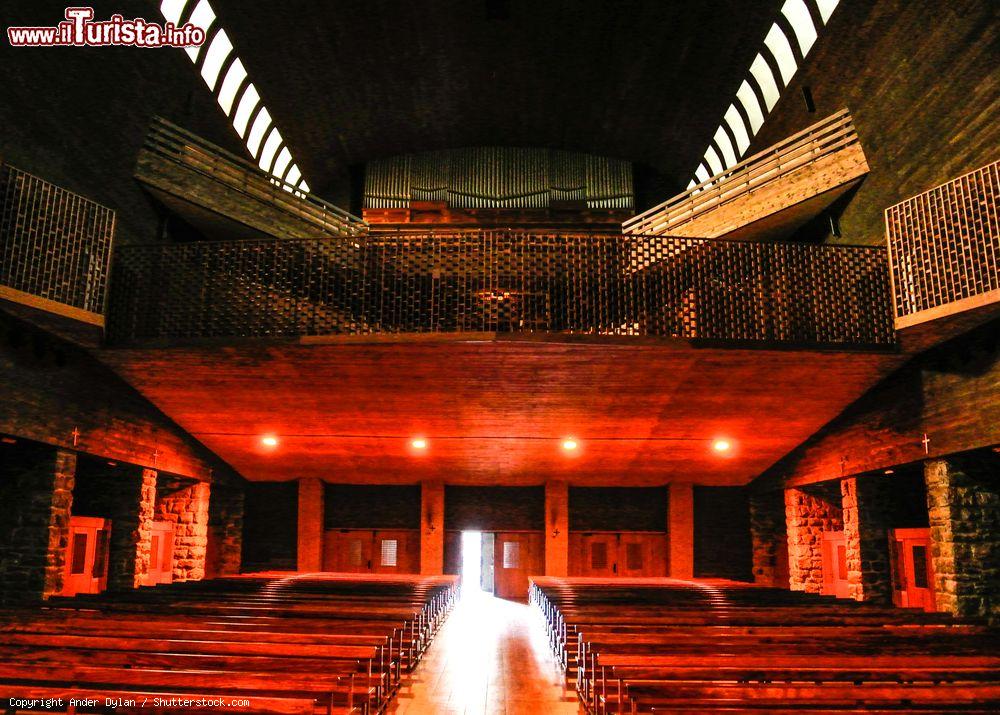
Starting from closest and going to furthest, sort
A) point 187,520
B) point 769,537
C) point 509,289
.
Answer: point 509,289 < point 187,520 < point 769,537

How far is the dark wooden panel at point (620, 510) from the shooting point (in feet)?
52.5

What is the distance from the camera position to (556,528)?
15.5 metres

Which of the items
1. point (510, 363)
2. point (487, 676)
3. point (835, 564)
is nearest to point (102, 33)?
point (510, 363)

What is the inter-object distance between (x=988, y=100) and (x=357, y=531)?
44.9 feet

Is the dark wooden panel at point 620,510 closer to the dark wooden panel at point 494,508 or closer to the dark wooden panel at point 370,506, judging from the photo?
the dark wooden panel at point 494,508

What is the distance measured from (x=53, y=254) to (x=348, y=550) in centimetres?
944

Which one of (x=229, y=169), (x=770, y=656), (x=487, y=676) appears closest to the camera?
(x=770, y=656)

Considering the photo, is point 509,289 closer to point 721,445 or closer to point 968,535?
point 721,445

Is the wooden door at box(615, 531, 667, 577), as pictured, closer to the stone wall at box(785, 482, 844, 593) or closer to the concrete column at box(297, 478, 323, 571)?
the stone wall at box(785, 482, 844, 593)

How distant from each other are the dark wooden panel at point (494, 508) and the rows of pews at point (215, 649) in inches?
244

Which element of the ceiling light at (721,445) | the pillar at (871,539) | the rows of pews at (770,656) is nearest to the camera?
the rows of pews at (770,656)

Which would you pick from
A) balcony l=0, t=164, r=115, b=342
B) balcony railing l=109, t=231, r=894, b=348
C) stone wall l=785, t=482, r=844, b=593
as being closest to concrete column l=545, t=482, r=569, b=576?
stone wall l=785, t=482, r=844, b=593

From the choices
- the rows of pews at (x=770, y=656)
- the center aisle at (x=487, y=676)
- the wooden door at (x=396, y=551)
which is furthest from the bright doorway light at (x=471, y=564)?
the rows of pews at (x=770, y=656)

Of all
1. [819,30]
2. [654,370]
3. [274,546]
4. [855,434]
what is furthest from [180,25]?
[855,434]
